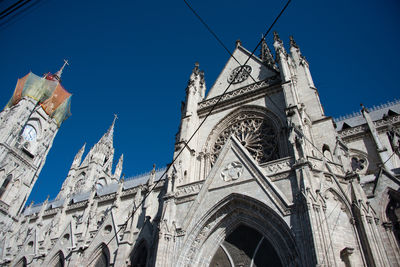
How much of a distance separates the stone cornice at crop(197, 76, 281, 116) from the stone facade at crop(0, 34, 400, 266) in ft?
0.24

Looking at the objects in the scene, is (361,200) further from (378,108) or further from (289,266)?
(378,108)

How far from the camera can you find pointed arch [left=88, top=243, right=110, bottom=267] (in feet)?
56.7

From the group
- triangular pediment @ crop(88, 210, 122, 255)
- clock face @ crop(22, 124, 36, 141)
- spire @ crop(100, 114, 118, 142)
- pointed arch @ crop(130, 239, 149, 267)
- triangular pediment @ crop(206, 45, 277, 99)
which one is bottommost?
pointed arch @ crop(130, 239, 149, 267)

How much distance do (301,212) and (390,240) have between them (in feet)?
11.6

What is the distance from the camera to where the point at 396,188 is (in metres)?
11.9

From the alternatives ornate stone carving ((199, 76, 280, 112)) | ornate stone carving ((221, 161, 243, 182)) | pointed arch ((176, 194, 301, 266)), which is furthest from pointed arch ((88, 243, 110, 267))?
ornate stone carving ((199, 76, 280, 112))

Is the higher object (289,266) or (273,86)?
(273,86)

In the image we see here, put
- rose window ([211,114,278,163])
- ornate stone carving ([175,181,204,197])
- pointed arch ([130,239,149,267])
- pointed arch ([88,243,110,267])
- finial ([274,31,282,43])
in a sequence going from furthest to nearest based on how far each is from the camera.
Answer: finial ([274,31,282,43]) → pointed arch ([88,243,110,267]) → rose window ([211,114,278,163]) → pointed arch ([130,239,149,267]) → ornate stone carving ([175,181,204,197])

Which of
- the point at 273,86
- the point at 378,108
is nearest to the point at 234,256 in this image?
the point at 273,86

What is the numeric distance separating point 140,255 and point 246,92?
35.4 feet

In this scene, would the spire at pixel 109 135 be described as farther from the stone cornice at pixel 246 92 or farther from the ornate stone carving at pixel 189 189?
the ornate stone carving at pixel 189 189

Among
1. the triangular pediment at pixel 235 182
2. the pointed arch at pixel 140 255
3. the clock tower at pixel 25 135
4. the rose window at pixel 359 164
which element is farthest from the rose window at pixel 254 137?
the clock tower at pixel 25 135

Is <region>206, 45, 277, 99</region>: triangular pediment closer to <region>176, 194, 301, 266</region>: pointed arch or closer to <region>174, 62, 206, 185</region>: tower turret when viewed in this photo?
<region>174, 62, 206, 185</region>: tower turret

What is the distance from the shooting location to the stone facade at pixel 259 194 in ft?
33.7
